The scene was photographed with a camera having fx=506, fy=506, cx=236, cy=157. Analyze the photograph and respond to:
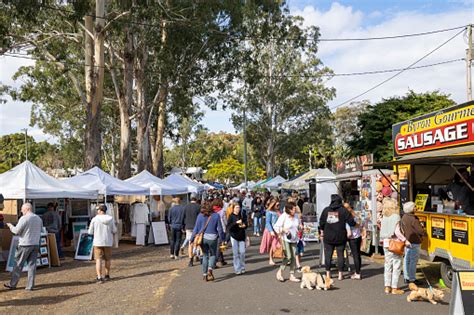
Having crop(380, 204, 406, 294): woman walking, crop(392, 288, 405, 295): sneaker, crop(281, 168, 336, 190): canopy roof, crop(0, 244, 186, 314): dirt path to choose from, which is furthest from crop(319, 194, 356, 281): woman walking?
crop(281, 168, 336, 190): canopy roof

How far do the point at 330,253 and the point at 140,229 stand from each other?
1054cm

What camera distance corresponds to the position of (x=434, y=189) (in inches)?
459

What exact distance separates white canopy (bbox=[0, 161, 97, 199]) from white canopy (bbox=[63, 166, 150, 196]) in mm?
1889

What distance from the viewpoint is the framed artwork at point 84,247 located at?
14.1 meters

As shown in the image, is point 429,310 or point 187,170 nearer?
point 429,310

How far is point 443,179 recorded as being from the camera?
11875 mm

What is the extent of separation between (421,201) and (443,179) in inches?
38.4

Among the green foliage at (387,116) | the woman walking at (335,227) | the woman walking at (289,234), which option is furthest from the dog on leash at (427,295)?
the green foliage at (387,116)

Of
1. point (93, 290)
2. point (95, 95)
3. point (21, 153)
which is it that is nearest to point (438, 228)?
point (93, 290)

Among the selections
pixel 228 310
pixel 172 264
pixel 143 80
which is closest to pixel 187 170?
pixel 143 80

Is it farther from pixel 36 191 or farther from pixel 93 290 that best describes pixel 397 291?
pixel 36 191

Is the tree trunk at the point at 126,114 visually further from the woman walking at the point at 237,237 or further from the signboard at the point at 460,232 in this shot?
the signboard at the point at 460,232

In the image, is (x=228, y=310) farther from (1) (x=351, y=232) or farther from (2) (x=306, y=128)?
(2) (x=306, y=128)

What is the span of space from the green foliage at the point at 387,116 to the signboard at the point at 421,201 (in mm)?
16652
